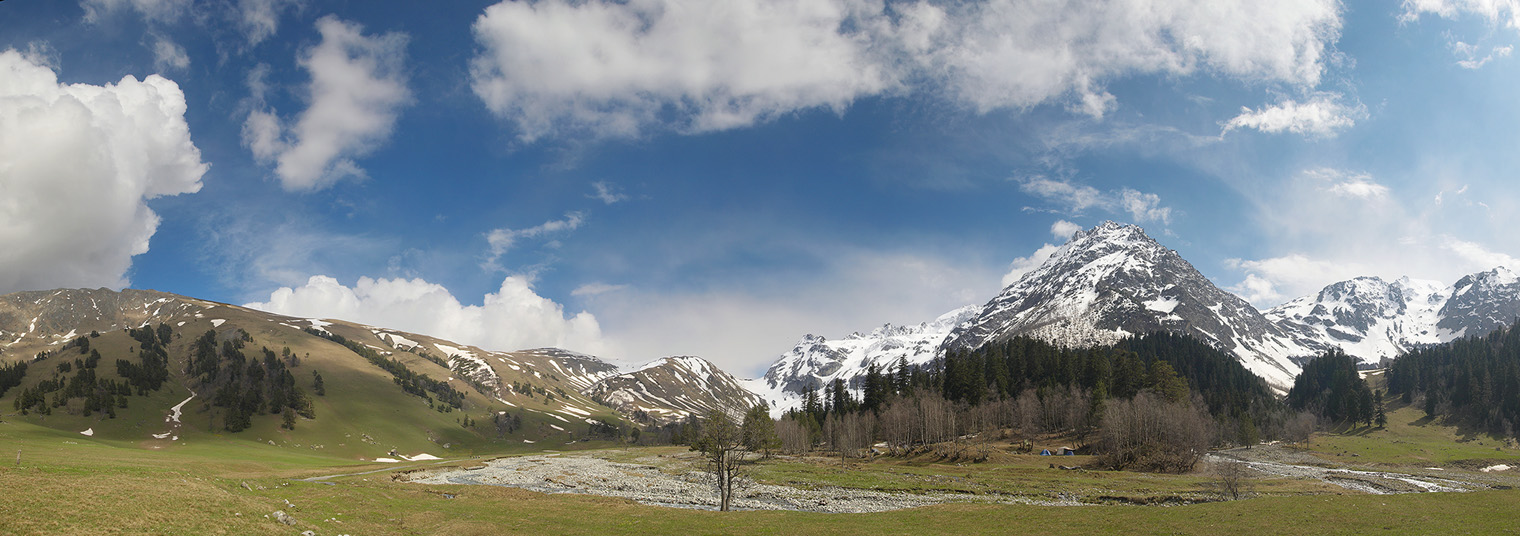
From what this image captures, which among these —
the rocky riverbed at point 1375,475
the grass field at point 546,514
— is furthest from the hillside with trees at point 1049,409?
the grass field at point 546,514

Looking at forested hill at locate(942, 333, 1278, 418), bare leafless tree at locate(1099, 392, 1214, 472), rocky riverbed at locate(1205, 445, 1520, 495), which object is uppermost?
forested hill at locate(942, 333, 1278, 418)

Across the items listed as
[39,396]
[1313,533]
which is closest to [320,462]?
[39,396]

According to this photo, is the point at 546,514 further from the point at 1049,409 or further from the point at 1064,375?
the point at 1064,375

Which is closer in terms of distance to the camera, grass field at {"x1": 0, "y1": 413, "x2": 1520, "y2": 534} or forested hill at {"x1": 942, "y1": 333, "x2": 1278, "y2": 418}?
grass field at {"x1": 0, "y1": 413, "x2": 1520, "y2": 534}

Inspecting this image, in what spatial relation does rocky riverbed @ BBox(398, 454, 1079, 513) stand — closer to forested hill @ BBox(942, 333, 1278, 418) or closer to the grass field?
the grass field

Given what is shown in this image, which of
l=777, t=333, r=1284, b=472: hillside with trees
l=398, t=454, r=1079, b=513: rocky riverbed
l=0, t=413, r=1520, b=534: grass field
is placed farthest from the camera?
l=777, t=333, r=1284, b=472: hillside with trees

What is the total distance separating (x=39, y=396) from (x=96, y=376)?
2772cm

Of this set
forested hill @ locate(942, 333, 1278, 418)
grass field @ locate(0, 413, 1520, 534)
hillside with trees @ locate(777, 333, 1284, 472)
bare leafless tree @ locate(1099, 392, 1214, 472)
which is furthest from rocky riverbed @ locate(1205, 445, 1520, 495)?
grass field @ locate(0, 413, 1520, 534)

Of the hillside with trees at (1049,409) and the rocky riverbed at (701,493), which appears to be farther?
the hillside with trees at (1049,409)

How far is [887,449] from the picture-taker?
140 meters

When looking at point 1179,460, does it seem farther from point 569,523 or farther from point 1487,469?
point 569,523

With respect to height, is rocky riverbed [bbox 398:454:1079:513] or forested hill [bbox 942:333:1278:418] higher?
forested hill [bbox 942:333:1278:418]

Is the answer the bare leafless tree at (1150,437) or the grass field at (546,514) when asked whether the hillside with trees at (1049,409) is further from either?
the grass field at (546,514)

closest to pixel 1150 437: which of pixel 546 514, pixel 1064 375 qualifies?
pixel 1064 375
